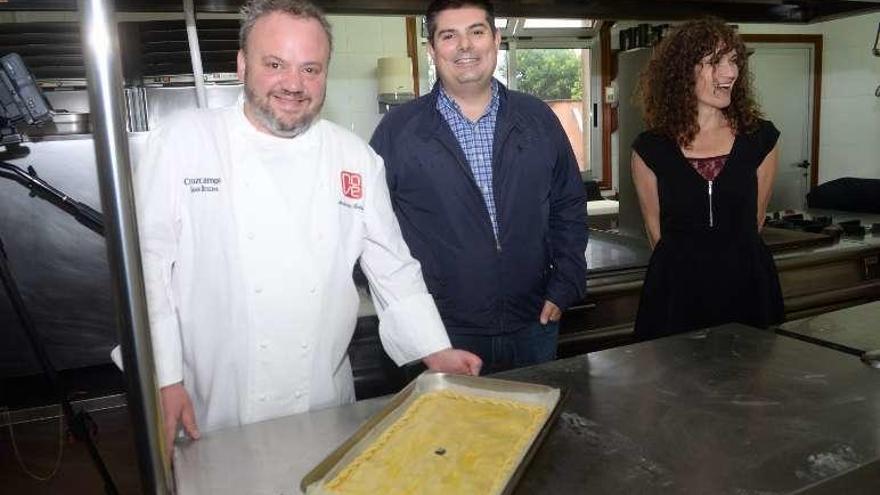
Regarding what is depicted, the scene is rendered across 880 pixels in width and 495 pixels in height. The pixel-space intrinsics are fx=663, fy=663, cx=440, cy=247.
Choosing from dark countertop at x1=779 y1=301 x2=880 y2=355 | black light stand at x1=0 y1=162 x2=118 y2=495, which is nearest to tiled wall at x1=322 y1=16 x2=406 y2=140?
black light stand at x1=0 y1=162 x2=118 y2=495

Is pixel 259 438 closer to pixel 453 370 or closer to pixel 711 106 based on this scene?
pixel 453 370

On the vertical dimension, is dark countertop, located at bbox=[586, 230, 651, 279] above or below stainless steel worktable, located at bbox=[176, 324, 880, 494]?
below

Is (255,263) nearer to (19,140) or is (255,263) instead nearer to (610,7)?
(19,140)

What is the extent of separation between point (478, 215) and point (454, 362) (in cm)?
48

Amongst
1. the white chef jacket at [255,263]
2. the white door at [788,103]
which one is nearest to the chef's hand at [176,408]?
the white chef jacket at [255,263]

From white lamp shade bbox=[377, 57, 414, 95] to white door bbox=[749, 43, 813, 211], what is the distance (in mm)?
3338

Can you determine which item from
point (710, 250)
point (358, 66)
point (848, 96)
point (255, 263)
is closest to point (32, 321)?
point (255, 263)

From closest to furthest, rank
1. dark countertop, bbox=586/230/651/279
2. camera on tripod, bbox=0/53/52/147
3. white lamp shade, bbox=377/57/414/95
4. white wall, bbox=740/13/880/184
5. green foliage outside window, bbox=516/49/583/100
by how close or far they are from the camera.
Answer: camera on tripod, bbox=0/53/52/147, dark countertop, bbox=586/230/651/279, white lamp shade, bbox=377/57/414/95, white wall, bbox=740/13/880/184, green foliage outside window, bbox=516/49/583/100

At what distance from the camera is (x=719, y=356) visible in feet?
4.57

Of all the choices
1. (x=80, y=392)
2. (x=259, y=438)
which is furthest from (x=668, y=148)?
(x=80, y=392)

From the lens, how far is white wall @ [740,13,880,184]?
18.2 ft

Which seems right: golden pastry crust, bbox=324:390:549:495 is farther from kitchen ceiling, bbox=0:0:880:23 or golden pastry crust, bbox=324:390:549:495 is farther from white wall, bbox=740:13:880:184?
white wall, bbox=740:13:880:184

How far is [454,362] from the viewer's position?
56.4 inches

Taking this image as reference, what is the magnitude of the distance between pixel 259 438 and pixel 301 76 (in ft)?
2.40
